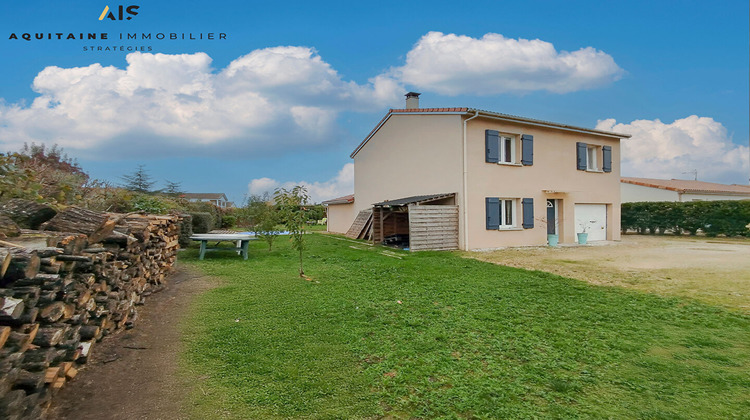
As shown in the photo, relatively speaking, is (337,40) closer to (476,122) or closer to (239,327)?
(476,122)

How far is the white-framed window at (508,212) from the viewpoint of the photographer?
1597 centimetres

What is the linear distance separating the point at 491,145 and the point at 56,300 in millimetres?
14327

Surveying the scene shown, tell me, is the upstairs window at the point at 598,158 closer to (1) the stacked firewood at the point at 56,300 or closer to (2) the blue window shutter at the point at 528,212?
(2) the blue window shutter at the point at 528,212

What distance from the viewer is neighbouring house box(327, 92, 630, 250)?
14766 millimetres

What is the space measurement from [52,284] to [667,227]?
28.3 meters

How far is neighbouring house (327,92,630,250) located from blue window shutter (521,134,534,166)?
42 millimetres

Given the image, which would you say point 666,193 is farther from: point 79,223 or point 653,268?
point 79,223

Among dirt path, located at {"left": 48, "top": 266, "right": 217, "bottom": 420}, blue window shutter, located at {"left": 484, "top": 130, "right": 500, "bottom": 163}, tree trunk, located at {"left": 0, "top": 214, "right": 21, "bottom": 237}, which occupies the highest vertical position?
blue window shutter, located at {"left": 484, "top": 130, "right": 500, "bottom": 163}

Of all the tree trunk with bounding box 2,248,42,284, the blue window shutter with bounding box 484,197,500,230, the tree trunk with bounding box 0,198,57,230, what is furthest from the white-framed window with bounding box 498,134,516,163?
the tree trunk with bounding box 2,248,42,284

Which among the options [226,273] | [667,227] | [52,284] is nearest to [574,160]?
[667,227]

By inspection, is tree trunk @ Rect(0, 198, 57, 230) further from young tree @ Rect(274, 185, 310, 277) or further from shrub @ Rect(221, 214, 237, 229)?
shrub @ Rect(221, 214, 237, 229)

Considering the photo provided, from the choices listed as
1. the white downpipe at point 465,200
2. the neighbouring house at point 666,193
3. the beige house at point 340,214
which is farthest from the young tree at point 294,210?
the neighbouring house at point 666,193

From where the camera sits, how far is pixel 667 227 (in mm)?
23094

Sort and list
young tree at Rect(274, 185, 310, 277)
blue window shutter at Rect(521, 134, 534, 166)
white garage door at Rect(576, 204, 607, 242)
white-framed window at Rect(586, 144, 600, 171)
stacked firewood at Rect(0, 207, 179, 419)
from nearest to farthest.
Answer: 1. stacked firewood at Rect(0, 207, 179, 419)
2. young tree at Rect(274, 185, 310, 277)
3. blue window shutter at Rect(521, 134, 534, 166)
4. white garage door at Rect(576, 204, 607, 242)
5. white-framed window at Rect(586, 144, 600, 171)
